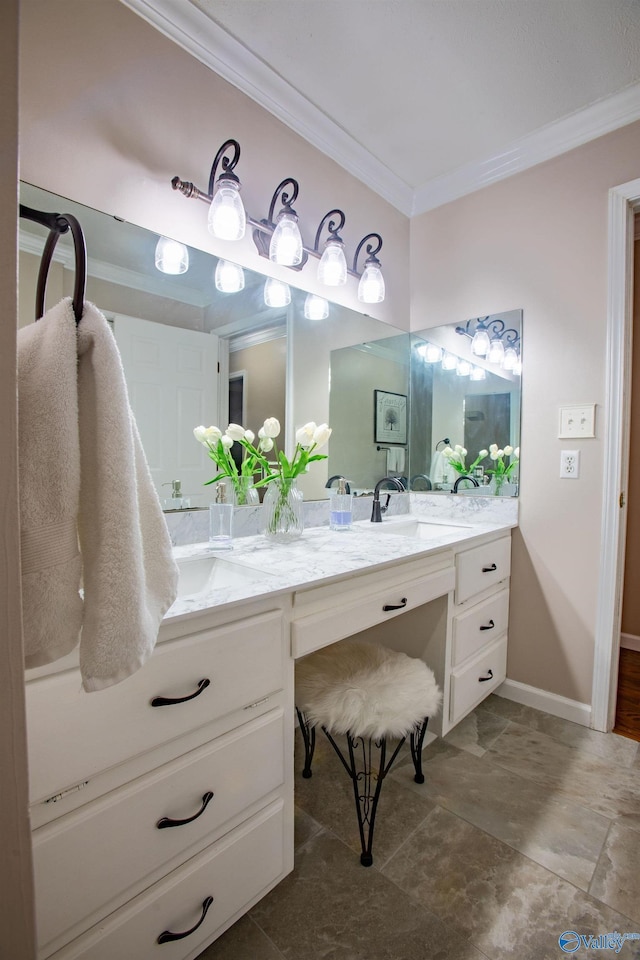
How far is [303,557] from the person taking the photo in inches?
51.0

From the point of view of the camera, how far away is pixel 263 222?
1.59m

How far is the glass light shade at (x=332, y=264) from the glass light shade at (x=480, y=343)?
2.42 ft

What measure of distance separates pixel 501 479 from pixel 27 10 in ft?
7.06

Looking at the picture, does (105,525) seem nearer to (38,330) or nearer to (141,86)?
(38,330)

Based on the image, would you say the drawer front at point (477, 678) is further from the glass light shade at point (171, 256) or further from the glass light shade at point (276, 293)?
the glass light shade at point (171, 256)

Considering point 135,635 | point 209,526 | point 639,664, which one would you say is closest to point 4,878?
point 135,635

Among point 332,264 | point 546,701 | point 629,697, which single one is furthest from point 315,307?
point 629,697

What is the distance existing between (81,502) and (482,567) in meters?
1.58

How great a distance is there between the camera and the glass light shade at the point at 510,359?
198 cm

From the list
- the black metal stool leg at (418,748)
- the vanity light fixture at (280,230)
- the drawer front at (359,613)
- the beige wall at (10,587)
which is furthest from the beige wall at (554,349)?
the beige wall at (10,587)

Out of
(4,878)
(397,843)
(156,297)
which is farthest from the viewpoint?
(156,297)

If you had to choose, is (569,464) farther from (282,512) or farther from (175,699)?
(175,699)

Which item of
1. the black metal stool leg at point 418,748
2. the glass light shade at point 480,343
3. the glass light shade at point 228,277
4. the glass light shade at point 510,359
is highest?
the glass light shade at point 228,277

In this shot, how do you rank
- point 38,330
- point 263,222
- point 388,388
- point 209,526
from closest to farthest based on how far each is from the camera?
point 38,330 → point 209,526 → point 263,222 → point 388,388
